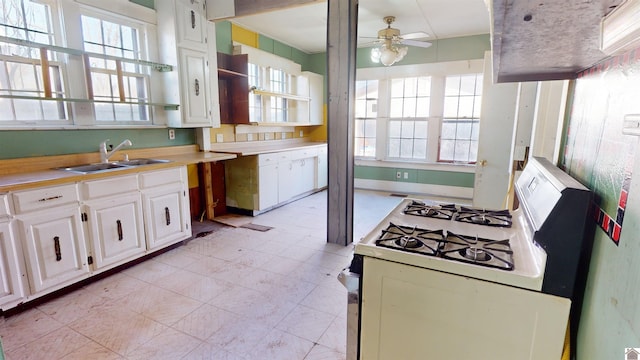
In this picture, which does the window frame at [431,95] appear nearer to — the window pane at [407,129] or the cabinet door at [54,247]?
the window pane at [407,129]

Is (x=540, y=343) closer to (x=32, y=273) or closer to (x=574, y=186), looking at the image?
(x=574, y=186)

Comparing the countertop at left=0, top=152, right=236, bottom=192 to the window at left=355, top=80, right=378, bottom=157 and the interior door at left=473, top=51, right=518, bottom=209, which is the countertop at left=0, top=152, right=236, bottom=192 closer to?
the interior door at left=473, top=51, right=518, bottom=209

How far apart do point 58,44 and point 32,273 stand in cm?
186

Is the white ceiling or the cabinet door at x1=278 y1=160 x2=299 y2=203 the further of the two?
the cabinet door at x1=278 y1=160 x2=299 y2=203

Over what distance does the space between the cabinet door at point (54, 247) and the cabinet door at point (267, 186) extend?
2.11m

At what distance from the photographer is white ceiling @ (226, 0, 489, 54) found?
12.1ft

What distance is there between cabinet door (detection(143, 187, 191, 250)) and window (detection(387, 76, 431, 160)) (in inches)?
154

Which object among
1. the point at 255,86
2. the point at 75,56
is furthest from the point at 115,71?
the point at 255,86

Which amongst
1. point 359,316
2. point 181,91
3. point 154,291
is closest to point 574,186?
point 359,316

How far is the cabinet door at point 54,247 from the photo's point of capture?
6.86 ft

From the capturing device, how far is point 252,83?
185 inches

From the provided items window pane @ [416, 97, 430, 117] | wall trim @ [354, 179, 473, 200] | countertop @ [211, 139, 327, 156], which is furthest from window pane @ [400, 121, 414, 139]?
countertop @ [211, 139, 327, 156]

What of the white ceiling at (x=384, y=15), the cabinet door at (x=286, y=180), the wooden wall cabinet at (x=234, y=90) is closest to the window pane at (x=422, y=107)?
the white ceiling at (x=384, y=15)

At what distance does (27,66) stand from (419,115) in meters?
5.07
